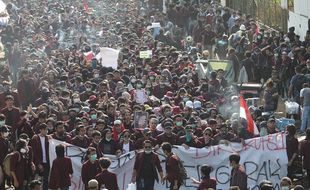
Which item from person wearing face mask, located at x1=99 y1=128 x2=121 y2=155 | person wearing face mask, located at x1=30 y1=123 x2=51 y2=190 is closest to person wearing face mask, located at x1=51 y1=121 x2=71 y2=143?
person wearing face mask, located at x1=30 y1=123 x2=51 y2=190

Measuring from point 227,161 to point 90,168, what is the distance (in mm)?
3133

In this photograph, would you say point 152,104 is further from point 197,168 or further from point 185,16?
point 185,16

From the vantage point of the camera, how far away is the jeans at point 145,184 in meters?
23.0

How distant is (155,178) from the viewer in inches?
905

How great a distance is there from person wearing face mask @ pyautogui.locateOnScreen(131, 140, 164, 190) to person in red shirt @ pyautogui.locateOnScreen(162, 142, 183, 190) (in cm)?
15

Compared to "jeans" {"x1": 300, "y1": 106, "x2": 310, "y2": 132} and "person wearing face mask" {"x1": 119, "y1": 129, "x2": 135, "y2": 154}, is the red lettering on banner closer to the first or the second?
"person wearing face mask" {"x1": 119, "y1": 129, "x2": 135, "y2": 154}

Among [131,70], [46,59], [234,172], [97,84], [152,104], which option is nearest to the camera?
[234,172]

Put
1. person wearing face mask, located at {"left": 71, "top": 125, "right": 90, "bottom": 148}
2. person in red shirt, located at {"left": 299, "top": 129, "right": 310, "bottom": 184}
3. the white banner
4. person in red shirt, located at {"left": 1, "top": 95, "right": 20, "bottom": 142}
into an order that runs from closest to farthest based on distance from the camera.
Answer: person in red shirt, located at {"left": 299, "top": 129, "right": 310, "bottom": 184}
person wearing face mask, located at {"left": 71, "top": 125, "right": 90, "bottom": 148}
person in red shirt, located at {"left": 1, "top": 95, "right": 20, "bottom": 142}
the white banner

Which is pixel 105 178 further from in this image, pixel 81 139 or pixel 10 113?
pixel 10 113

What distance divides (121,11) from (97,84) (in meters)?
22.3

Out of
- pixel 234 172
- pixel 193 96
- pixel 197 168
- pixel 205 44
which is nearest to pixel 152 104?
pixel 193 96

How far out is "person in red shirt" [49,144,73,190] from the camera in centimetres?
2248

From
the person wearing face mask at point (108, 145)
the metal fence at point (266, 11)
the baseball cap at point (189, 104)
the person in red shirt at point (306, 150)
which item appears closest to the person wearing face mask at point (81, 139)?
the person wearing face mask at point (108, 145)

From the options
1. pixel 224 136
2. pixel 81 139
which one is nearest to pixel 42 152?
pixel 81 139
